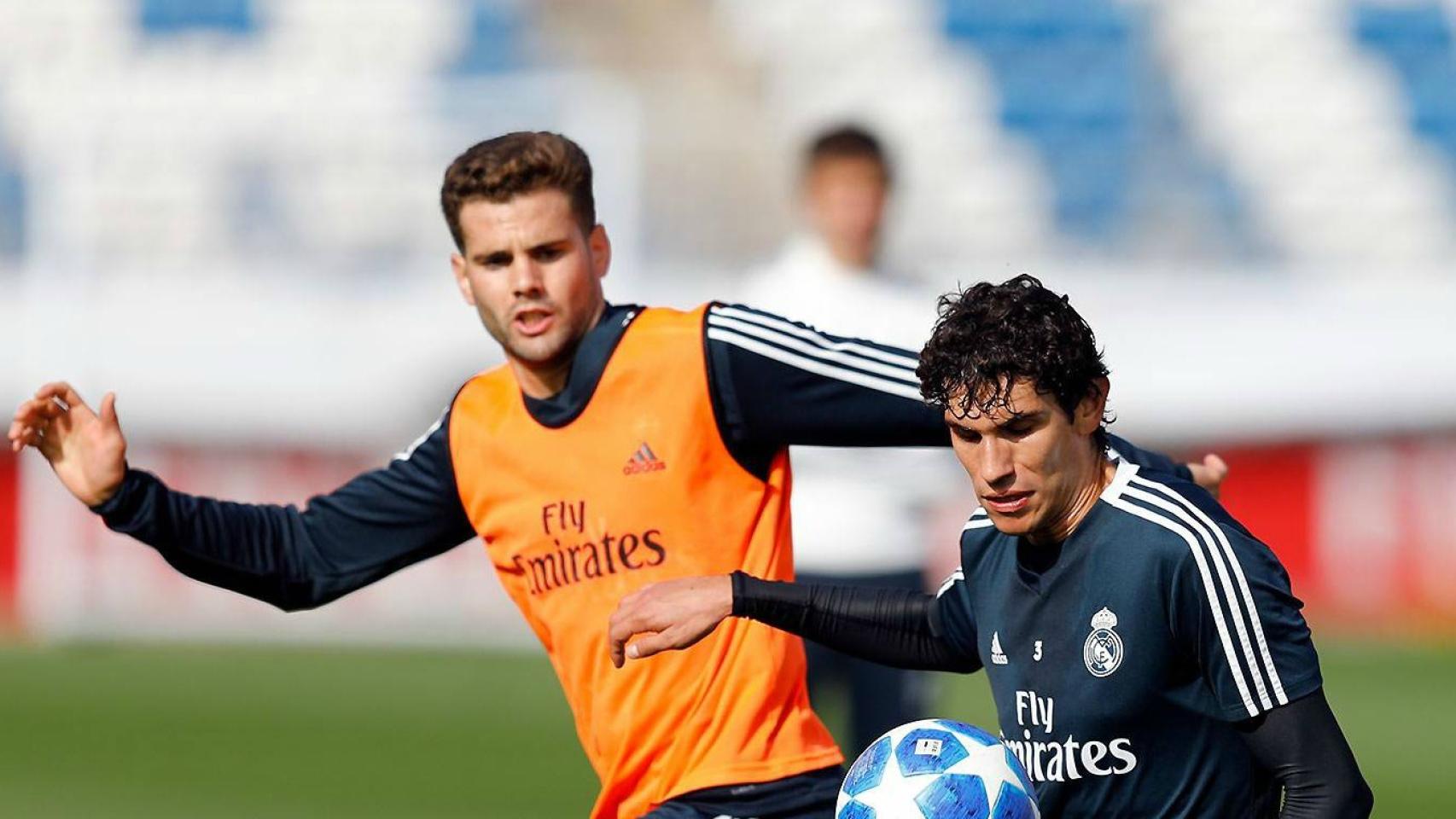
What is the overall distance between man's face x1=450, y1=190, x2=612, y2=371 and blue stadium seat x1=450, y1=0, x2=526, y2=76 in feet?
44.5

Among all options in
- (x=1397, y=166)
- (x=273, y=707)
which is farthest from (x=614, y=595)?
(x=1397, y=166)

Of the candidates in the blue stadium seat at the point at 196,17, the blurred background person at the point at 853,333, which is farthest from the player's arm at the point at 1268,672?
the blue stadium seat at the point at 196,17

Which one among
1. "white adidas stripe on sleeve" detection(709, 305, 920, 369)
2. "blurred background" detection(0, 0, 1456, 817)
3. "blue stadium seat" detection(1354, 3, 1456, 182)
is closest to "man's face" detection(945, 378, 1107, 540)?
"white adidas stripe on sleeve" detection(709, 305, 920, 369)

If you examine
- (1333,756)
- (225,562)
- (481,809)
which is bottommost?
(481,809)

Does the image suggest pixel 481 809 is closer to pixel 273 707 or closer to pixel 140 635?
pixel 273 707

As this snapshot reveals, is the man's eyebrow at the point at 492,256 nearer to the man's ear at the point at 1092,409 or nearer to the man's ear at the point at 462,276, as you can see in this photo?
the man's ear at the point at 462,276

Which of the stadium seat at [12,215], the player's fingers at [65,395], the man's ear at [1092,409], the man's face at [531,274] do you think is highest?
the stadium seat at [12,215]

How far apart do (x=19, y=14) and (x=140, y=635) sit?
235 inches

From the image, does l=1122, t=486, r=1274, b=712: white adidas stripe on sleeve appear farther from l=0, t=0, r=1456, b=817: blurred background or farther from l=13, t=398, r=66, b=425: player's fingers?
l=0, t=0, r=1456, b=817: blurred background

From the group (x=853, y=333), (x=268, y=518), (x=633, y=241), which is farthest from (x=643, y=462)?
(x=633, y=241)

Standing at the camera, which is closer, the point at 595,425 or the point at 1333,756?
the point at 1333,756

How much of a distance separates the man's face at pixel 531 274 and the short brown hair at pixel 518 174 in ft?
0.07

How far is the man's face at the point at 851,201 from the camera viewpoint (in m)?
7.18

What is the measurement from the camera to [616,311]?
4.50m
